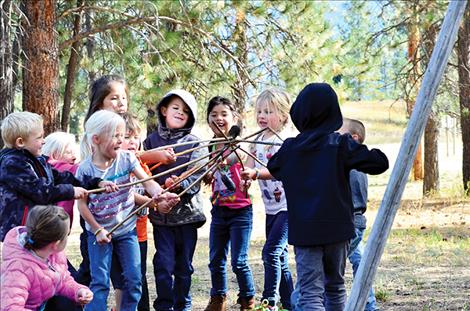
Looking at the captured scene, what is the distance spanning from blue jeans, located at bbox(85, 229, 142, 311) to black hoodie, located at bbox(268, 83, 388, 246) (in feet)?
3.97

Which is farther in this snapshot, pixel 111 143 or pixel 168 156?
pixel 168 156

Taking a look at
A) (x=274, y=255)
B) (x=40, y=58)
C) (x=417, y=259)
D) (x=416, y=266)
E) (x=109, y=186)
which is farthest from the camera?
(x=40, y=58)

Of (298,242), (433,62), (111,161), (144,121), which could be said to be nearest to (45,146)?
(111,161)

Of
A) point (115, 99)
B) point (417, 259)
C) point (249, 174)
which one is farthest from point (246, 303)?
point (417, 259)

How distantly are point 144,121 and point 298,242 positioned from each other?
32.8 feet

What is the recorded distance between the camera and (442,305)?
231 inches

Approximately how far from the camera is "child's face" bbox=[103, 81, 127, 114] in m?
5.56

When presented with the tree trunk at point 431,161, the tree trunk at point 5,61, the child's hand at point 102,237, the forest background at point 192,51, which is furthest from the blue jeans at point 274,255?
the tree trunk at point 431,161

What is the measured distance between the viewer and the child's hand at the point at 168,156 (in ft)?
17.7

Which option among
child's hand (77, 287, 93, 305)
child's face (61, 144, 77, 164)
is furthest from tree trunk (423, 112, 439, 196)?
child's hand (77, 287, 93, 305)

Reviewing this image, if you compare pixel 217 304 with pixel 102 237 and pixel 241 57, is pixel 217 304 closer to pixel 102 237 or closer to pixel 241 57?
pixel 102 237

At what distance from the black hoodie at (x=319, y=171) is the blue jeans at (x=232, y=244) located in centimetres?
149

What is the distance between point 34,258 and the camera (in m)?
4.14

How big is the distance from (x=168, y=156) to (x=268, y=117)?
0.78m
